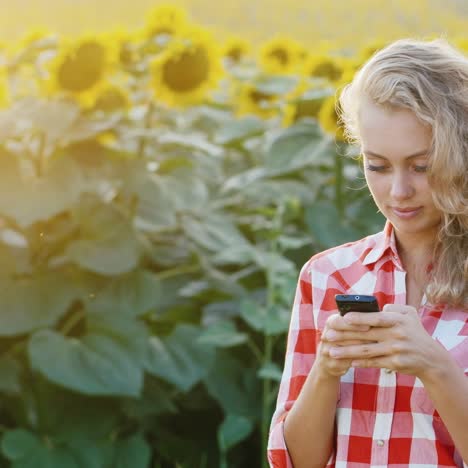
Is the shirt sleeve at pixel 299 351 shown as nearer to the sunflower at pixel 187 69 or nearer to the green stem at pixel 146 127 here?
the green stem at pixel 146 127

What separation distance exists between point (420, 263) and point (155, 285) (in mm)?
1656

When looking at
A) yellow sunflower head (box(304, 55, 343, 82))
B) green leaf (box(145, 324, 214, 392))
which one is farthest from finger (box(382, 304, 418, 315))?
yellow sunflower head (box(304, 55, 343, 82))

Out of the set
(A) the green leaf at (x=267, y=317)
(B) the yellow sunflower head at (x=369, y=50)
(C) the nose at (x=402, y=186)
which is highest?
(C) the nose at (x=402, y=186)

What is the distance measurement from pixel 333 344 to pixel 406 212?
0.24 metres

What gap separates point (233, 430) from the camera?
10.1 feet

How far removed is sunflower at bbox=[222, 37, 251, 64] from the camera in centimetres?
516

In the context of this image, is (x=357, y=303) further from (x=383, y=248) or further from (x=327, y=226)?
(x=327, y=226)

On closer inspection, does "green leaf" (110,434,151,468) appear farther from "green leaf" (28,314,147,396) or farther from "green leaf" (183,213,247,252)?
"green leaf" (183,213,247,252)

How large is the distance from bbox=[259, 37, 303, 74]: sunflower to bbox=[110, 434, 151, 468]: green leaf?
6.73ft

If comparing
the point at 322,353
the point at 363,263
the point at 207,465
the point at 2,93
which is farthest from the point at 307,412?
the point at 2,93

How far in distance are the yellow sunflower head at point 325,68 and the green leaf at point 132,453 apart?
5.16 ft

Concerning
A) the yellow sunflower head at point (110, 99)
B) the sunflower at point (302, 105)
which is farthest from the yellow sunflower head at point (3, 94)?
the sunflower at point (302, 105)

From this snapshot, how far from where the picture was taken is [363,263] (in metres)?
1.79

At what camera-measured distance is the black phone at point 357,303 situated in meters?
1.50
